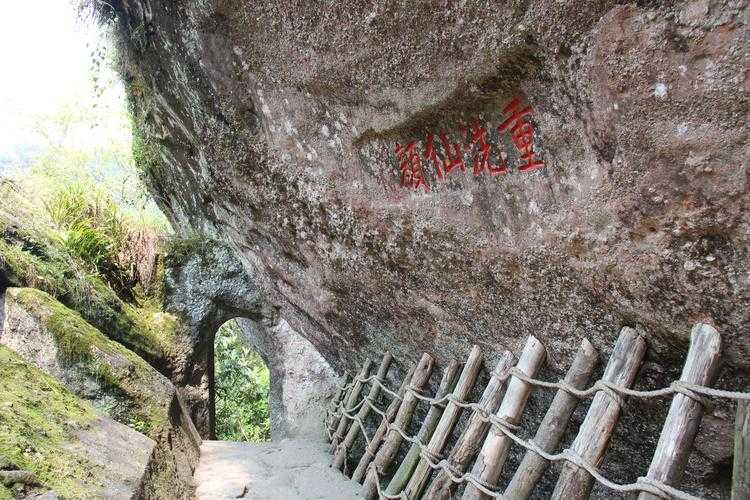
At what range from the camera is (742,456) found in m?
1.58

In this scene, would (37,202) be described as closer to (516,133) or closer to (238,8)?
(238,8)

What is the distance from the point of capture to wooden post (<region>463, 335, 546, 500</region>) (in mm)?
2387

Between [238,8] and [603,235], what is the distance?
2.38m

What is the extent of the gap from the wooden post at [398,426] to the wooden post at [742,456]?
1980 millimetres

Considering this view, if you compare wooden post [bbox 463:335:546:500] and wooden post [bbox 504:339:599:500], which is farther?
wooden post [bbox 463:335:546:500]

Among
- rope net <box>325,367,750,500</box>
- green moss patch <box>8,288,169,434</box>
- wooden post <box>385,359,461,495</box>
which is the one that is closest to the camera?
rope net <box>325,367,750,500</box>

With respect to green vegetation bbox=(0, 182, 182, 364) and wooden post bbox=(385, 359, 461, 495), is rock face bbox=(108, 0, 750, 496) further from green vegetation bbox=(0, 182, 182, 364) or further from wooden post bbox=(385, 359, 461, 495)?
green vegetation bbox=(0, 182, 182, 364)


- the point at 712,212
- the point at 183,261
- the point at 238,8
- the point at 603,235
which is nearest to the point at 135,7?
the point at 238,8

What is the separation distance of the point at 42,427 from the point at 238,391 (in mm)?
8311

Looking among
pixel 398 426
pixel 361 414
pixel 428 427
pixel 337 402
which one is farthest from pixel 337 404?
pixel 428 427

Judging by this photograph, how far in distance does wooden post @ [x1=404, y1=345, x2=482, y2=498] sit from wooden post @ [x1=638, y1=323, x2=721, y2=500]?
124cm

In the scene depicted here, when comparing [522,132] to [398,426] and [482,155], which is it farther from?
[398,426]

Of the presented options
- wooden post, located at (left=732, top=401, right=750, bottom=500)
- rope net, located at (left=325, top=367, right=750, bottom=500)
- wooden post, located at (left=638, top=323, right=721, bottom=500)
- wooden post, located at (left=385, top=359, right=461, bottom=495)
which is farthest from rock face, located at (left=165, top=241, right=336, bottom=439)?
wooden post, located at (left=732, top=401, right=750, bottom=500)

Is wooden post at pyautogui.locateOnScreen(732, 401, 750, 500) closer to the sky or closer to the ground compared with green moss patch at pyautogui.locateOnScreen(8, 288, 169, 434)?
closer to the sky
